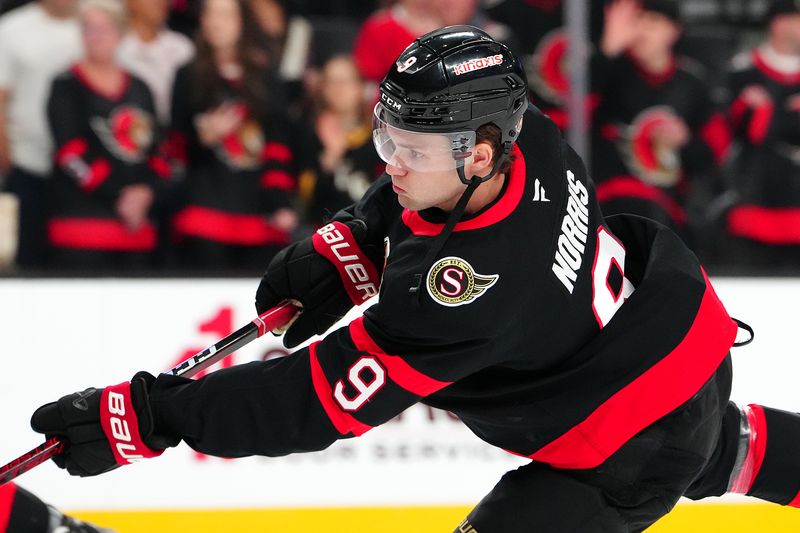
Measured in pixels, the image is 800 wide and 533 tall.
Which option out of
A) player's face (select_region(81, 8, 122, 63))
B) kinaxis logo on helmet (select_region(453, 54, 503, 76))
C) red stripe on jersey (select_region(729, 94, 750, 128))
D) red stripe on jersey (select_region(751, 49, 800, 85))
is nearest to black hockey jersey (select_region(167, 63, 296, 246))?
player's face (select_region(81, 8, 122, 63))

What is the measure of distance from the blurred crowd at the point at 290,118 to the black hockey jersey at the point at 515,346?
5.81ft

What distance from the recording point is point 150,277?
3834 millimetres

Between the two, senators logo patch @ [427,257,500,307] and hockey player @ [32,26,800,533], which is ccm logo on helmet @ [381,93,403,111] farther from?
senators logo patch @ [427,257,500,307]

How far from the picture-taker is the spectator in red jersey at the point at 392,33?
4.21m

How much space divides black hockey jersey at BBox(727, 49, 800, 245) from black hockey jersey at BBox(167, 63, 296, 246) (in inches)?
66.7

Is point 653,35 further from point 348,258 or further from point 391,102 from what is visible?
point 391,102

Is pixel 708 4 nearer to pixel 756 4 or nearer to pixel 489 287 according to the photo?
pixel 756 4

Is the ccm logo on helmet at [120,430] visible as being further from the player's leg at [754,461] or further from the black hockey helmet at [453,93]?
the player's leg at [754,461]

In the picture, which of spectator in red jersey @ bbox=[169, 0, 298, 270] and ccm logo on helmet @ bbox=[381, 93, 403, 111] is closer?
ccm logo on helmet @ bbox=[381, 93, 403, 111]

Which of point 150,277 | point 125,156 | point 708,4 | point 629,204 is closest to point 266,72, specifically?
point 125,156

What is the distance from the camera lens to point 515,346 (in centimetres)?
220

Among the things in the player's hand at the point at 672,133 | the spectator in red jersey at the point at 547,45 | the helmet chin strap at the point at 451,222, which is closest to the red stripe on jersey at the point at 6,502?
the helmet chin strap at the point at 451,222

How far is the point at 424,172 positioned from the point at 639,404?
0.62 meters

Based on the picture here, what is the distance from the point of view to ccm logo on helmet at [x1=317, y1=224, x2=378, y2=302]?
263 cm
